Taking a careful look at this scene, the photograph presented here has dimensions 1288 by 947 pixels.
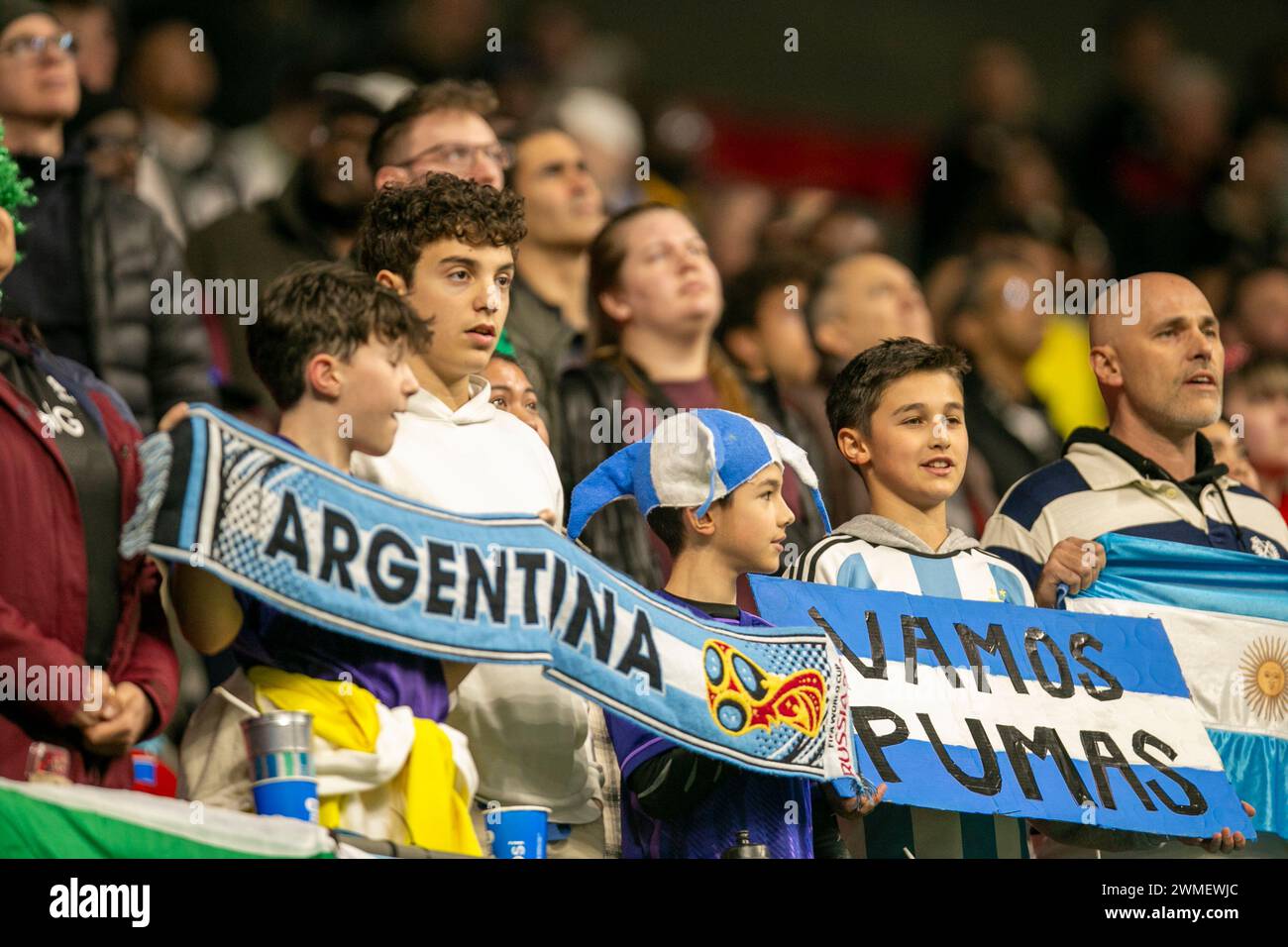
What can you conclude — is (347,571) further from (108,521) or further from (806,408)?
(806,408)

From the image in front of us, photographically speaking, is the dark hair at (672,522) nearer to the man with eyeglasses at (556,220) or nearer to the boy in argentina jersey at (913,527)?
the boy in argentina jersey at (913,527)

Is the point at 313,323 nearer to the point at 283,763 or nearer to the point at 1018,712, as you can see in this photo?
the point at 283,763

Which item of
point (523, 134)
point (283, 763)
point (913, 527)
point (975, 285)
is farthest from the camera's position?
point (975, 285)

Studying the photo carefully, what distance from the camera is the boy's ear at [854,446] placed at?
575 cm

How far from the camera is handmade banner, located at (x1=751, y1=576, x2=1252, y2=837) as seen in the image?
5.29m

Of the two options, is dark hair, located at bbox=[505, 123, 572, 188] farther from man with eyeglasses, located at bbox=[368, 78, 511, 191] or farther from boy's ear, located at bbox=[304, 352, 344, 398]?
boy's ear, located at bbox=[304, 352, 344, 398]

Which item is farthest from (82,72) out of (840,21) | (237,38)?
(840,21)

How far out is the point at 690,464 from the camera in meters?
5.25

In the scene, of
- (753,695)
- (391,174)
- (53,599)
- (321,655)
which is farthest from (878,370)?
(53,599)

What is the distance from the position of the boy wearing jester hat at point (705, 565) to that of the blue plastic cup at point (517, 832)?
38cm

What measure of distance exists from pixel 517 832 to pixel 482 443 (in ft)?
3.07

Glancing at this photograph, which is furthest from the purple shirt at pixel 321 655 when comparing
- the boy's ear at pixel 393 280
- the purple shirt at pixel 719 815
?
the boy's ear at pixel 393 280
